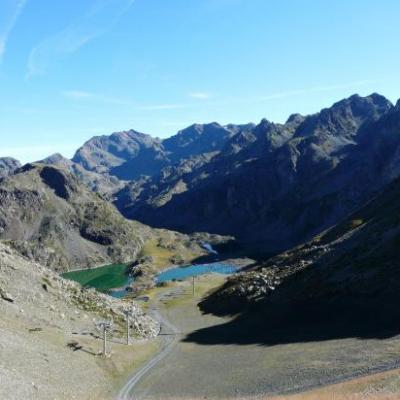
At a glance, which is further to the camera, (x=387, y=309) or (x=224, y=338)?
(x=224, y=338)

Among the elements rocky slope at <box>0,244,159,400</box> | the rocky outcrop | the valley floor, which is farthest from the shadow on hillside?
rocky slope at <box>0,244,159,400</box>

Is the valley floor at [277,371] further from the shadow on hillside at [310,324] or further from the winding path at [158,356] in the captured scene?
the shadow on hillside at [310,324]

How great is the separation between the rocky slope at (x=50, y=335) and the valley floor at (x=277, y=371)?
5629 millimetres

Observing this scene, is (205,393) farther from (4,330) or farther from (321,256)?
(321,256)

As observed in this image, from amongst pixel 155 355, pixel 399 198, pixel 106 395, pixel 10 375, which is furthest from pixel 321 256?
pixel 10 375

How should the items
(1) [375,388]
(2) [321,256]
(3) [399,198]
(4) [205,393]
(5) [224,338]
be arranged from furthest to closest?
(3) [399,198] < (2) [321,256] < (5) [224,338] < (4) [205,393] < (1) [375,388]

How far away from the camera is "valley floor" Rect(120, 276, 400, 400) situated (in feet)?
148

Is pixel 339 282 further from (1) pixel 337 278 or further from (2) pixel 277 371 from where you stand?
(2) pixel 277 371

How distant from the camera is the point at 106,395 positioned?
53125mm

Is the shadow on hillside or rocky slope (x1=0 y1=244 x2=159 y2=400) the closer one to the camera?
rocky slope (x1=0 y1=244 x2=159 y2=400)

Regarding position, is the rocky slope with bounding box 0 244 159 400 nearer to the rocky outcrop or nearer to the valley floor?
the valley floor

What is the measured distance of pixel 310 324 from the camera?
74625mm

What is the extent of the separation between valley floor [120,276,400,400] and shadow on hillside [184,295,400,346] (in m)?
2.17

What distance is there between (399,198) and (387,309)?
60410mm
